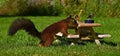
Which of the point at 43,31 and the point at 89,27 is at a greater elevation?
the point at 43,31

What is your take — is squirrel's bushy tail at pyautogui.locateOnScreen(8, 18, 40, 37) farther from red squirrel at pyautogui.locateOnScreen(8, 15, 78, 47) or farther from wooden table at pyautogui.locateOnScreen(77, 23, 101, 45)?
wooden table at pyautogui.locateOnScreen(77, 23, 101, 45)

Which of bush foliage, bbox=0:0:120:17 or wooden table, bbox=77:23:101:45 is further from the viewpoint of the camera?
bush foliage, bbox=0:0:120:17

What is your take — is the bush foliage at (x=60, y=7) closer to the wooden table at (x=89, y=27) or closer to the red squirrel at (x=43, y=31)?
the wooden table at (x=89, y=27)

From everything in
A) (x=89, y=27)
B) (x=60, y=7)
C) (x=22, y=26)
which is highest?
(x=22, y=26)

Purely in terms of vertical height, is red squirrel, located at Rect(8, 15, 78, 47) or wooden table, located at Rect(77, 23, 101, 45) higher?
red squirrel, located at Rect(8, 15, 78, 47)

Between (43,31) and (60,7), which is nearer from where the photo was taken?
(43,31)

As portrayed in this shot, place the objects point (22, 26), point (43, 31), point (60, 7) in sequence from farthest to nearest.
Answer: point (60, 7) → point (43, 31) → point (22, 26)

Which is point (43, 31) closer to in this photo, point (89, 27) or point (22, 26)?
point (22, 26)

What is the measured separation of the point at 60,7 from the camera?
24797 mm

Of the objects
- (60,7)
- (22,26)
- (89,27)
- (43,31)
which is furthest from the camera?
(60,7)

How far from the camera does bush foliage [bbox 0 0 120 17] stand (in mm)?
24016

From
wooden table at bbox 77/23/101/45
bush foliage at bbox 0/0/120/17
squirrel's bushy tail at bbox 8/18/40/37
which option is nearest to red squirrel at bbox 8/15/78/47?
squirrel's bushy tail at bbox 8/18/40/37

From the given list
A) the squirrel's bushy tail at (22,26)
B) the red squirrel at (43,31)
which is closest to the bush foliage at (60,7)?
the red squirrel at (43,31)

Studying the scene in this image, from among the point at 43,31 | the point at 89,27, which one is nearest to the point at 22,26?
the point at 43,31
